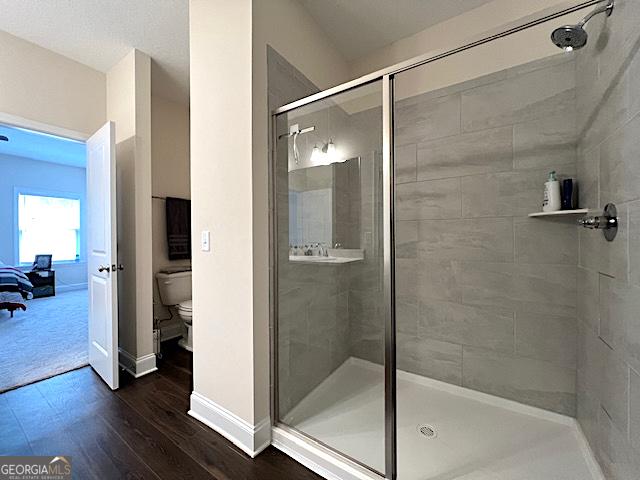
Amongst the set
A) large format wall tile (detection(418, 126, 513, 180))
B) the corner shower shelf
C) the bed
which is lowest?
the bed

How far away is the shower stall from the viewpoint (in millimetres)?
Answer: 1522

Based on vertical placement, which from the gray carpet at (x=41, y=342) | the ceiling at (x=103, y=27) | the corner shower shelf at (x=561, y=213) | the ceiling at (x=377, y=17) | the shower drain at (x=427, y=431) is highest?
the ceiling at (x=103, y=27)

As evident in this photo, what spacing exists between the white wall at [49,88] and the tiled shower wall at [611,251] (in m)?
3.61

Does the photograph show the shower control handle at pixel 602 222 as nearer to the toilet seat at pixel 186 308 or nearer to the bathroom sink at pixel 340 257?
the bathroom sink at pixel 340 257

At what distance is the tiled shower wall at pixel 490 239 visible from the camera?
5.72 feet

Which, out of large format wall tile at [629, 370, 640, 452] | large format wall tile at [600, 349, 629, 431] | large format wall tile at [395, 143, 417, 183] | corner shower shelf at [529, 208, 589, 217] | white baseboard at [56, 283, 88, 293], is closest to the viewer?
large format wall tile at [629, 370, 640, 452]

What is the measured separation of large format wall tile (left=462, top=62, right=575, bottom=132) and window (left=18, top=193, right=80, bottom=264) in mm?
7793

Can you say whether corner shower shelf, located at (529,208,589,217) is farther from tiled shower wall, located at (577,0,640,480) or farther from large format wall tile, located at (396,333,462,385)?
large format wall tile, located at (396,333,462,385)

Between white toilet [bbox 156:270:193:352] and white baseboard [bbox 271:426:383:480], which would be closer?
white baseboard [bbox 271:426:383:480]

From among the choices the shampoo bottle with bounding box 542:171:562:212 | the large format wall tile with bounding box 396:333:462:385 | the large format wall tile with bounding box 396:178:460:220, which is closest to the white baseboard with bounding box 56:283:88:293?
the large format wall tile with bounding box 396:333:462:385

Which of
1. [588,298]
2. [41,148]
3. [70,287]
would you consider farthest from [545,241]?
[70,287]

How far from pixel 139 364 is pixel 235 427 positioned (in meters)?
1.29

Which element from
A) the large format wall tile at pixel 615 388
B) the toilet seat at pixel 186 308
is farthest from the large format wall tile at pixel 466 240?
the toilet seat at pixel 186 308

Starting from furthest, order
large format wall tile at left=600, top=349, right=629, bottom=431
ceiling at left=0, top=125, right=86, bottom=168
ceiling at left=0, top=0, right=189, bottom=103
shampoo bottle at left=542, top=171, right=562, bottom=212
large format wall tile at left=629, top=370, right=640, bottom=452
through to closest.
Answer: ceiling at left=0, top=125, right=86, bottom=168
ceiling at left=0, top=0, right=189, bottom=103
shampoo bottle at left=542, top=171, right=562, bottom=212
large format wall tile at left=600, top=349, right=629, bottom=431
large format wall tile at left=629, top=370, right=640, bottom=452
